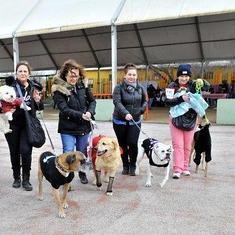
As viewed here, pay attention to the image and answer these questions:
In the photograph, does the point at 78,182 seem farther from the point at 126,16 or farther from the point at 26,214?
the point at 126,16

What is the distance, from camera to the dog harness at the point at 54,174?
177 inches

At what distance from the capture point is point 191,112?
20.4 ft

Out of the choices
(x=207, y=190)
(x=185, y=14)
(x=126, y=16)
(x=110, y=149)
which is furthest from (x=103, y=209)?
(x=126, y=16)

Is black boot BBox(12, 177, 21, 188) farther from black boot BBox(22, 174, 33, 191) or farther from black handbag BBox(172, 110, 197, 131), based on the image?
black handbag BBox(172, 110, 197, 131)

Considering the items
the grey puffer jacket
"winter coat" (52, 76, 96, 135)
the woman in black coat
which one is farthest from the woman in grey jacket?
the woman in black coat

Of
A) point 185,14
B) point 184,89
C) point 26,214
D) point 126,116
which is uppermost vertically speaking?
point 185,14

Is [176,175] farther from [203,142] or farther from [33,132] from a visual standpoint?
[33,132]

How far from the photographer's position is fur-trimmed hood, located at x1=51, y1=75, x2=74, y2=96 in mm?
5406

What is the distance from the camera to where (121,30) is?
1844 centimetres

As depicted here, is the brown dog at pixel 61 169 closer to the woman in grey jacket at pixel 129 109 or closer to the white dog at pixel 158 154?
the white dog at pixel 158 154

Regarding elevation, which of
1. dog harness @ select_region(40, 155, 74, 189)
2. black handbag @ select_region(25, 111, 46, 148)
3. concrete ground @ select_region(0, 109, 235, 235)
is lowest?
concrete ground @ select_region(0, 109, 235, 235)

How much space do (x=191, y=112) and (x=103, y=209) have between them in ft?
7.56

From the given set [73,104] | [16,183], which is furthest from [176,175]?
[16,183]

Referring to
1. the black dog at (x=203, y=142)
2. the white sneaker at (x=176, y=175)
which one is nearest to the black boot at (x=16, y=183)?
the white sneaker at (x=176, y=175)
